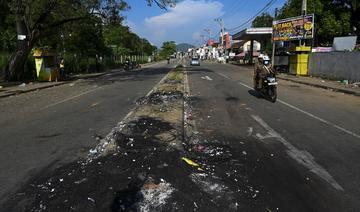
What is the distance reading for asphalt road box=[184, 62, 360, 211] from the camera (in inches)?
206

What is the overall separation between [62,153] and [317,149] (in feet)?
15.5

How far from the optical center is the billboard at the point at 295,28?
3431cm

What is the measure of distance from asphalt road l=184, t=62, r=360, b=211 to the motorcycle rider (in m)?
1.56

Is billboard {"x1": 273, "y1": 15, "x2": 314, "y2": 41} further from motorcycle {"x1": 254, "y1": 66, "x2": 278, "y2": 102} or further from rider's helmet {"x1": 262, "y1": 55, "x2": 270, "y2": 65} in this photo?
motorcycle {"x1": 254, "y1": 66, "x2": 278, "y2": 102}

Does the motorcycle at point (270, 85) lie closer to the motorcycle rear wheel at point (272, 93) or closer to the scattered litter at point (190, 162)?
the motorcycle rear wheel at point (272, 93)

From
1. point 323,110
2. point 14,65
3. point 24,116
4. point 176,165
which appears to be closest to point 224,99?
point 323,110

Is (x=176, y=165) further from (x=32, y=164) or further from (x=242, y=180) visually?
(x=32, y=164)

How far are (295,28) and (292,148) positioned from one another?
30.8 m

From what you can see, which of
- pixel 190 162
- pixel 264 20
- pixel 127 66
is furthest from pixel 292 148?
pixel 264 20

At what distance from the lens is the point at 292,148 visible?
7797 mm

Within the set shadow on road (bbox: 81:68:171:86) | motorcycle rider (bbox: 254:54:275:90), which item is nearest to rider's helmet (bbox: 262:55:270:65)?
motorcycle rider (bbox: 254:54:275:90)

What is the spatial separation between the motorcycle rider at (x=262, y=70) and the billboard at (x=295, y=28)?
19.2m

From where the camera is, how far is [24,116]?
12.8m

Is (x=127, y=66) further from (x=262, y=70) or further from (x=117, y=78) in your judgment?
(x=262, y=70)
